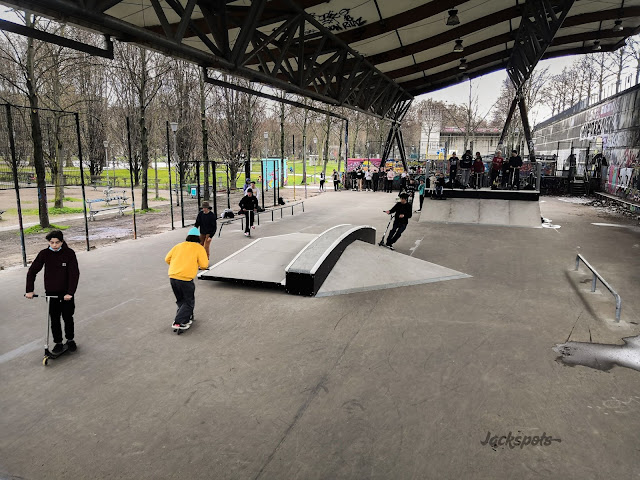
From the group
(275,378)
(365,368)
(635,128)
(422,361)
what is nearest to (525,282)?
(422,361)

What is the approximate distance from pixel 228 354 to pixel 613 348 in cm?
582

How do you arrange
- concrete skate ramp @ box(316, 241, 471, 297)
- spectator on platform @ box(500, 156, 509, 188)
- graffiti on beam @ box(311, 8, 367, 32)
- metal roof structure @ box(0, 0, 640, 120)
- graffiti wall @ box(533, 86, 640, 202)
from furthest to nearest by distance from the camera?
graffiti wall @ box(533, 86, 640, 202) < spectator on platform @ box(500, 156, 509, 188) < graffiti on beam @ box(311, 8, 367, 32) < concrete skate ramp @ box(316, 241, 471, 297) < metal roof structure @ box(0, 0, 640, 120)

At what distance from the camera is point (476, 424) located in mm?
4398

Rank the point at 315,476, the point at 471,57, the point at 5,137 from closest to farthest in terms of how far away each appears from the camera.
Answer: the point at 315,476
the point at 5,137
the point at 471,57

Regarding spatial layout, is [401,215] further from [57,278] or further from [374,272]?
[57,278]

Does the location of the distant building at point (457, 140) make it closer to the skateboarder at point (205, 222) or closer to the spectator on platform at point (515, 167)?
the spectator on platform at point (515, 167)

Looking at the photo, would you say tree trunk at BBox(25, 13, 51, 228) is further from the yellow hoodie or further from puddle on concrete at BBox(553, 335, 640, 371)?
puddle on concrete at BBox(553, 335, 640, 371)

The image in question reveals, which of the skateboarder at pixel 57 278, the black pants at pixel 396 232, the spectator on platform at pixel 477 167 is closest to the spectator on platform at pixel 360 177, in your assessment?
the spectator on platform at pixel 477 167

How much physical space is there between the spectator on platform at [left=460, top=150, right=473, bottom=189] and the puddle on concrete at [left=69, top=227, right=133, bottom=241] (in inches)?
595

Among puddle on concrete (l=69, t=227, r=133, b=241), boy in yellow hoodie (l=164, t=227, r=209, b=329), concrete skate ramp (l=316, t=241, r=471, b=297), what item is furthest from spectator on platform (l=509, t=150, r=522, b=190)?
puddle on concrete (l=69, t=227, r=133, b=241)

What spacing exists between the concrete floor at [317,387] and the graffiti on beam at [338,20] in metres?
7.76

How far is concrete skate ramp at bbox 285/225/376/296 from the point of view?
28.0 feet

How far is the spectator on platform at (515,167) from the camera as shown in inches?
745

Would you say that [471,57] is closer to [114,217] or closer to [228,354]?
[114,217]
